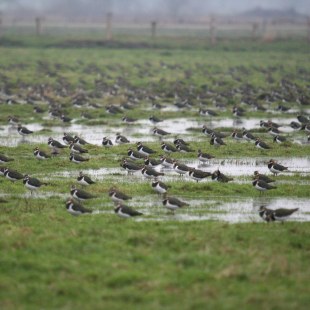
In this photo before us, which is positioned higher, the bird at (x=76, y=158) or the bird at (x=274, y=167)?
the bird at (x=274, y=167)

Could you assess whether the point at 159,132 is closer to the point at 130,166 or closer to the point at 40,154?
the point at 40,154

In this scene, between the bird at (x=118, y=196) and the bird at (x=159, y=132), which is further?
the bird at (x=159, y=132)

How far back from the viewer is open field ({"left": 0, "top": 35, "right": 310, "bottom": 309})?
13.4m

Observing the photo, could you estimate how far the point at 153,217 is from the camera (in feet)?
63.7

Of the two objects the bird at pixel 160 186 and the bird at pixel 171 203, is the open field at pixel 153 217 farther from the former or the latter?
the bird at pixel 160 186

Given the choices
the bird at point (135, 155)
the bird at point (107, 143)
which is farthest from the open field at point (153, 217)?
the bird at point (135, 155)

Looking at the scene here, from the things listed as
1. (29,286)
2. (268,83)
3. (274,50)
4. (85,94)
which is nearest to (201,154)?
(29,286)

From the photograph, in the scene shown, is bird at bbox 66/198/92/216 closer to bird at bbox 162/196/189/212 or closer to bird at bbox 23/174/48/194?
bird at bbox 162/196/189/212

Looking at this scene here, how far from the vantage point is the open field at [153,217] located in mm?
13352

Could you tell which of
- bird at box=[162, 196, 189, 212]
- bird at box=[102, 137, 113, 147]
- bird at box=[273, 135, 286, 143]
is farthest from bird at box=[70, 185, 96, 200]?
bird at box=[273, 135, 286, 143]

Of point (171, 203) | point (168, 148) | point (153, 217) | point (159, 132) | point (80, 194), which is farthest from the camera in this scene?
point (159, 132)

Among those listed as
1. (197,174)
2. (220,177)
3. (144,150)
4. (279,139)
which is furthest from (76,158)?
(279,139)

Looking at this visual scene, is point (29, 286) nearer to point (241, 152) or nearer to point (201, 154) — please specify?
point (201, 154)

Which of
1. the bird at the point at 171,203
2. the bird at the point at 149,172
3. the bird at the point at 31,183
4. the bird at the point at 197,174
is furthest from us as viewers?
the bird at the point at 149,172
